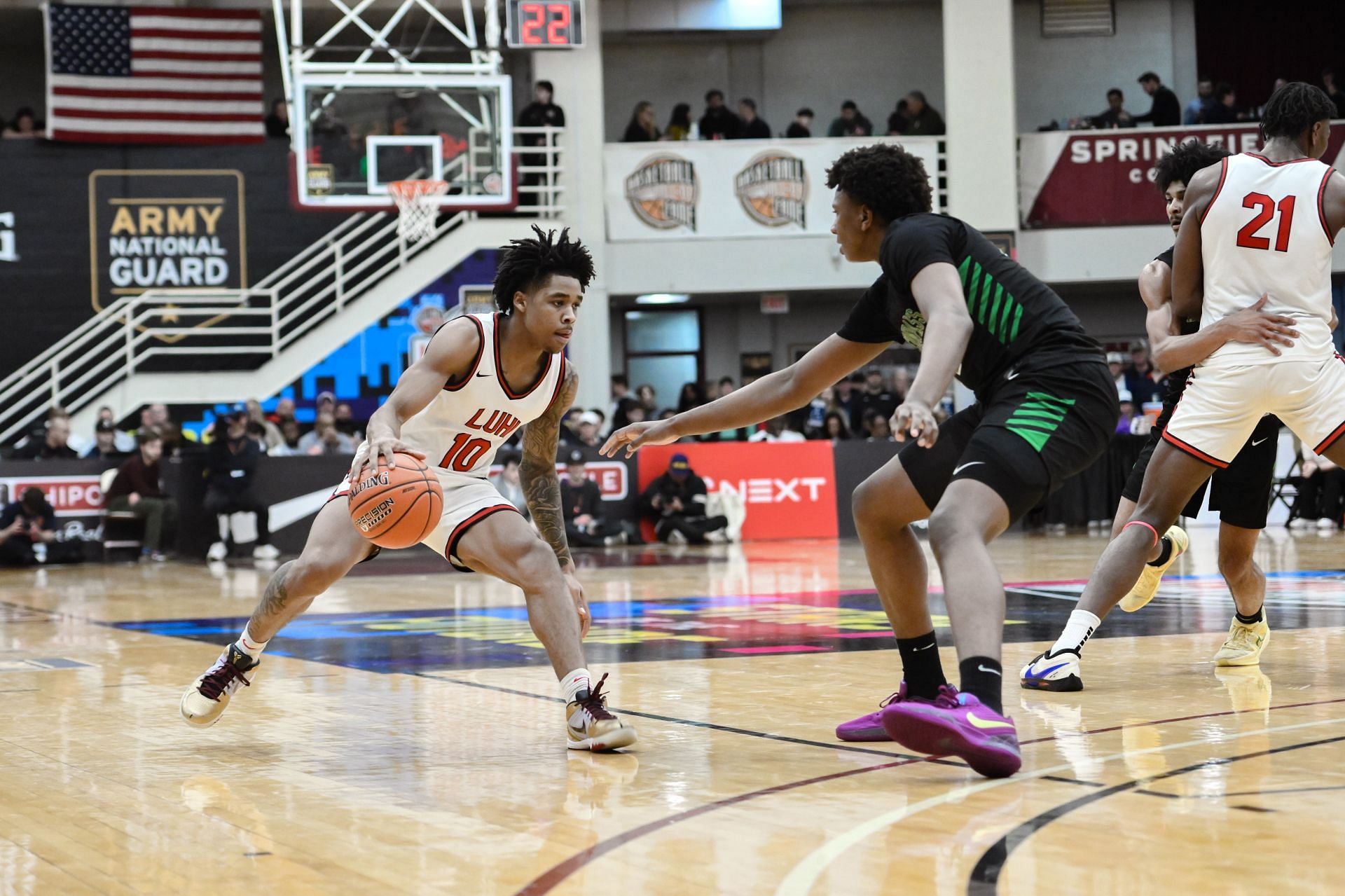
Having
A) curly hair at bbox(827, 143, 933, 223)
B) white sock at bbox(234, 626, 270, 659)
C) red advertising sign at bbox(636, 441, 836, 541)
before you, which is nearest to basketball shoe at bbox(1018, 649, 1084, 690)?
curly hair at bbox(827, 143, 933, 223)

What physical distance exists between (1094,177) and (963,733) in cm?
1971

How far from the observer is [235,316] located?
2169 centimetres

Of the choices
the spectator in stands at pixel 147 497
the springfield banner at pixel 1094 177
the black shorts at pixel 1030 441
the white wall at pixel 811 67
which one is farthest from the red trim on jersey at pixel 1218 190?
the white wall at pixel 811 67

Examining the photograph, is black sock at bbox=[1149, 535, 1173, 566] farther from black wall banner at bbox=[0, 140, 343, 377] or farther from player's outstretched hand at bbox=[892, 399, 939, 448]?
black wall banner at bbox=[0, 140, 343, 377]

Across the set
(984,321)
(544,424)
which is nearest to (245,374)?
(544,424)

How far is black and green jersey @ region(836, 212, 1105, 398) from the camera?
14.3ft

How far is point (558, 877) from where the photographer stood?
10.3ft

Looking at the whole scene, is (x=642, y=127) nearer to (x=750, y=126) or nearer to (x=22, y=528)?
(x=750, y=126)

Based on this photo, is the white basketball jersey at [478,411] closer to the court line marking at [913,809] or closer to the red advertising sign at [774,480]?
the court line marking at [913,809]

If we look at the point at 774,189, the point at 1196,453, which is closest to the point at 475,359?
the point at 1196,453

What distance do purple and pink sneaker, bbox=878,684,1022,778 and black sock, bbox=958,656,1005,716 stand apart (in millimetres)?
31

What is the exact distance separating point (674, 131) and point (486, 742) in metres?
18.8

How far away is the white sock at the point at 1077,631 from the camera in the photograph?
5629mm

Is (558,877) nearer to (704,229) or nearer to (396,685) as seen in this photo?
(396,685)
